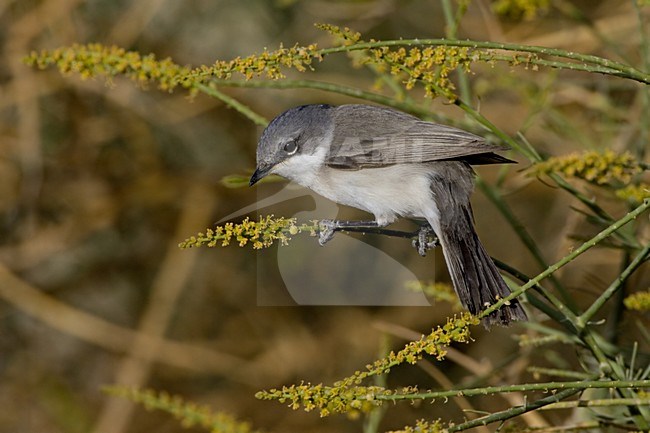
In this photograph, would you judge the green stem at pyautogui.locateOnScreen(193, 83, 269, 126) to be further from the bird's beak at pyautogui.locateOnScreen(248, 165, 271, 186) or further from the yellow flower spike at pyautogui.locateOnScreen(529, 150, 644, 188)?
the yellow flower spike at pyautogui.locateOnScreen(529, 150, 644, 188)

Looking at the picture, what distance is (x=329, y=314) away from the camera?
241 inches

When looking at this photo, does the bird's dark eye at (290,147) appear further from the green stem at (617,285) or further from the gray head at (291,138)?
the green stem at (617,285)

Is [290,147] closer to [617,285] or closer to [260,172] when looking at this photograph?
[260,172]

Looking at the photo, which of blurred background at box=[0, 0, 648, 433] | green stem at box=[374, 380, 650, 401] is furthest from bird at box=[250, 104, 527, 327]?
blurred background at box=[0, 0, 648, 433]

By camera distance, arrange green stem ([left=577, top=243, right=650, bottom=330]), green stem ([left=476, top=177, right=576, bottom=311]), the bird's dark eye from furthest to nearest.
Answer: the bird's dark eye < green stem ([left=476, top=177, right=576, bottom=311]) < green stem ([left=577, top=243, right=650, bottom=330])

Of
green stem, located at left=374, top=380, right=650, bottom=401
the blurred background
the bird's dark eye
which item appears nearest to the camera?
green stem, located at left=374, top=380, right=650, bottom=401

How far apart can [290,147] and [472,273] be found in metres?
0.90

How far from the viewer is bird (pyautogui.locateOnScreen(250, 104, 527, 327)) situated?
8.44ft

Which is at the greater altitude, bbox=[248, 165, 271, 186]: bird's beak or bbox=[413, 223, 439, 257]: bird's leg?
bbox=[248, 165, 271, 186]: bird's beak

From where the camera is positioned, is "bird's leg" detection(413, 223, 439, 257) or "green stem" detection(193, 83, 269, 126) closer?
"green stem" detection(193, 83, 269, 126)

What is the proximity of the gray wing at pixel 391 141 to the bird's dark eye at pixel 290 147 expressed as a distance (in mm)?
127

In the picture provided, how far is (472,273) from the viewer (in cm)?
234

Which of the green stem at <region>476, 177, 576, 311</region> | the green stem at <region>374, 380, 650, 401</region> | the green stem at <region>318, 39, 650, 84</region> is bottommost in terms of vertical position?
the green stem at <region>374, 380, 650, 401</region>

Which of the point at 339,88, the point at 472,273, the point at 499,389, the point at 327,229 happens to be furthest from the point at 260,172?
the point at 499,389
